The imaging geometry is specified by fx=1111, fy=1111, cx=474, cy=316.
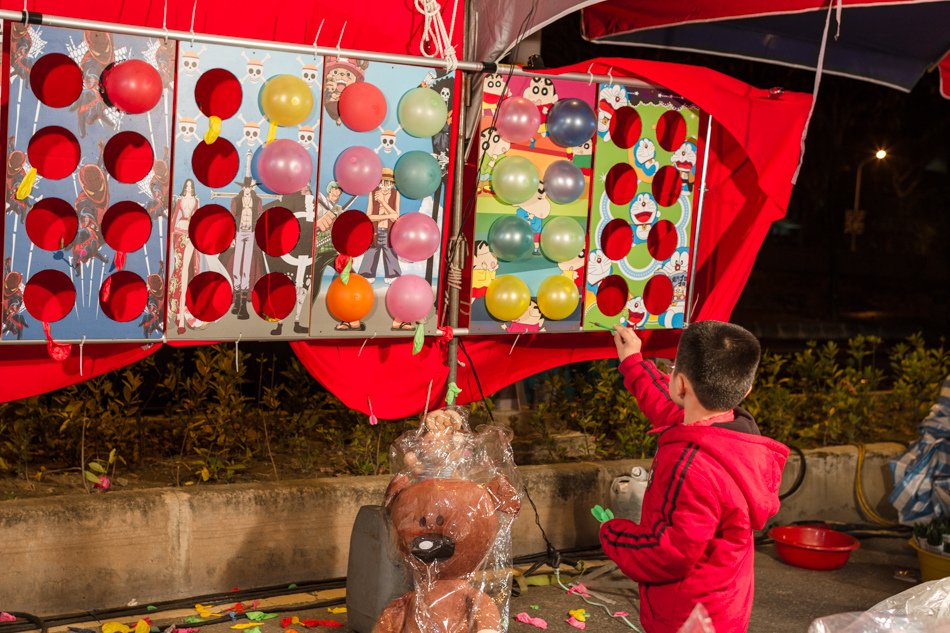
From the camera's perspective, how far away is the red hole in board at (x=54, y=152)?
3.30m

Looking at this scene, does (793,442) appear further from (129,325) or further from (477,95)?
(129,325)

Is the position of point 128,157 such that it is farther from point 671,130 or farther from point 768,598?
point 768,598

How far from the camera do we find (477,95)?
12.9 ft

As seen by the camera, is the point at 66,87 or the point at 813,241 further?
the point at 813,241

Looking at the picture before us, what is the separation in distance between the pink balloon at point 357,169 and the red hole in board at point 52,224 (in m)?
0.85

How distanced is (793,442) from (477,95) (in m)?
3.12

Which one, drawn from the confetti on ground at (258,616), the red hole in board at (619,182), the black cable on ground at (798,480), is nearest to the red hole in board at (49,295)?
the confetti on ground at (258,616)

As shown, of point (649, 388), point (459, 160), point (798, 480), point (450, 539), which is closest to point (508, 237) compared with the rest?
point (459, 160)

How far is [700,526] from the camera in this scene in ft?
9.40

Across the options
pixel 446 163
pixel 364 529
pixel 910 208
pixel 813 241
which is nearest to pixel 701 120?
pixel 446 163

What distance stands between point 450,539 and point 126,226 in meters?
1.40

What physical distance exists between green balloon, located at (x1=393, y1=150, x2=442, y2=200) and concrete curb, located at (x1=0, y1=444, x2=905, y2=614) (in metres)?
1.40

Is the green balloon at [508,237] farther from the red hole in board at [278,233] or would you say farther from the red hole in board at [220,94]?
the red hole in board at [220,94]

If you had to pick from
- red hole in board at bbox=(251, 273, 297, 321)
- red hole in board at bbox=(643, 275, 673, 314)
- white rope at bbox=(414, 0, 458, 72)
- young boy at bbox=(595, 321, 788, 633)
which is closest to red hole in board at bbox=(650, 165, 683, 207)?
red hole in board at bbox=(643, 275, 673, 314)
